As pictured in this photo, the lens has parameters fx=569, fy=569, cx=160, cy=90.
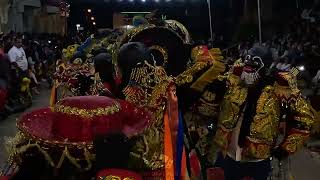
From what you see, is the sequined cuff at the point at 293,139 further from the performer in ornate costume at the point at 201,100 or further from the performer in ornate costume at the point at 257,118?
the performer in ornate costume at the point at 201,100

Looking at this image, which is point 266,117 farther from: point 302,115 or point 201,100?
→ point 201,100

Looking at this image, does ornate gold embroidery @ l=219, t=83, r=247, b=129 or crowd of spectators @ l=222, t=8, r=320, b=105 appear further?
crowd of spectators @ l=222, t=8, r=320, b=105

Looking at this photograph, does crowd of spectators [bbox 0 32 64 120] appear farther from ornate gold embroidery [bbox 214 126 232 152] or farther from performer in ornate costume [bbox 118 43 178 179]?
performer in ornate costume [bbox 118 43 178 179]

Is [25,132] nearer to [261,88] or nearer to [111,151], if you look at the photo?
[111,151]

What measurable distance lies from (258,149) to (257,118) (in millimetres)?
233

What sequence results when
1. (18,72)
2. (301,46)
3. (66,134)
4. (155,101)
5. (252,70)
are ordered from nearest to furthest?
(66,134), (155,101), (252,70), (18,72), (301,46)

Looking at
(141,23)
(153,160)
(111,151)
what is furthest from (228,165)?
(111,151)

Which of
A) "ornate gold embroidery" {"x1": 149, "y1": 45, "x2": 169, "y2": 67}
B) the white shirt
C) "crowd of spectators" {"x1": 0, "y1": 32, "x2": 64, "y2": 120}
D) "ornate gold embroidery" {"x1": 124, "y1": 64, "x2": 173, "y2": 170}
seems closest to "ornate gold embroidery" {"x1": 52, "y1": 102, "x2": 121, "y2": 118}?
"ornate gold embroidery" {"x1": 124, "y1": 64, "x2": 173, "y2": 170}

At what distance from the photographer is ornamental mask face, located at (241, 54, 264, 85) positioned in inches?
172

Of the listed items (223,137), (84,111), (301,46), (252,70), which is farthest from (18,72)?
(84,111)

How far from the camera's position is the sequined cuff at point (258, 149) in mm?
4270

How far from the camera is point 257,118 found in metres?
4.29

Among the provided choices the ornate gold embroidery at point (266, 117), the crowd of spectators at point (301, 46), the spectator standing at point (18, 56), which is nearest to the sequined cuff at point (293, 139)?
the ornate gold embroidery at point (266, 117)

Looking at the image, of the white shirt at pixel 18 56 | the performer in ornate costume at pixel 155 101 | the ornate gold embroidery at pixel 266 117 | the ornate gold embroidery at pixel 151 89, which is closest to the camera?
the performer in ornate costume at pixel 155 101
